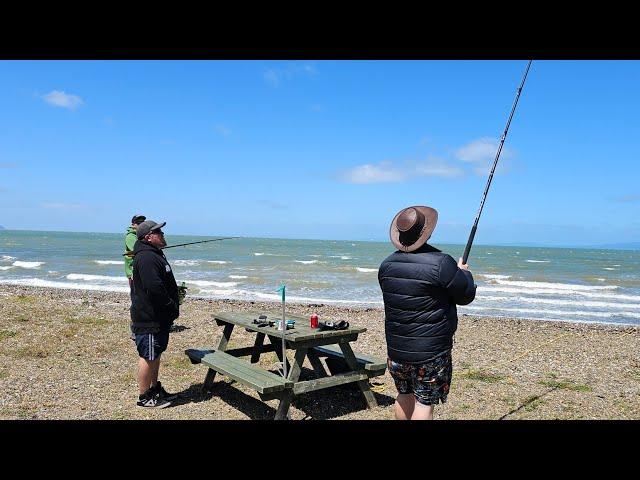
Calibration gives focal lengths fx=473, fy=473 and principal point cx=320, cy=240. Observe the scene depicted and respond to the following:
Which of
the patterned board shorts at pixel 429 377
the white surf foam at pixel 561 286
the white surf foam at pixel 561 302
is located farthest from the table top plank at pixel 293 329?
the white surf foam at pixel 561 286

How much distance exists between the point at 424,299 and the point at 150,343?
297 cm

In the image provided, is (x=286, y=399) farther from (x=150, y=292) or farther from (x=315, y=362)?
(x=150, y=292)

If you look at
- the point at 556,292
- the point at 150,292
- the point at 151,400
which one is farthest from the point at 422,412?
the point at 556,292

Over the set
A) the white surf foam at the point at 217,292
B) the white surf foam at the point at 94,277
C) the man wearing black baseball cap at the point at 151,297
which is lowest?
the white surf foam at the point at 217,292

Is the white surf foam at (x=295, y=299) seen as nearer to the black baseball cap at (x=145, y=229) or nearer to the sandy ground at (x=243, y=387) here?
the sandy ground at (x=243, y=387)

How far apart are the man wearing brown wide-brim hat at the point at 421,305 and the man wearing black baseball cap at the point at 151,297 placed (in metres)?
2.48

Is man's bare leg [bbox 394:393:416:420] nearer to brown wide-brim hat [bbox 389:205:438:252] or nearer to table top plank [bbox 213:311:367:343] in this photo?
brown wide-brim hat [bbox 389:205:438:252]

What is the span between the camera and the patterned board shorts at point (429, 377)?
335 centimetres

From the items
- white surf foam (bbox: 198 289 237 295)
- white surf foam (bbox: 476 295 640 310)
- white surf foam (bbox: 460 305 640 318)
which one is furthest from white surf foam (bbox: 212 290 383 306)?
white surf foam (bbox: 476 295 640 310)
